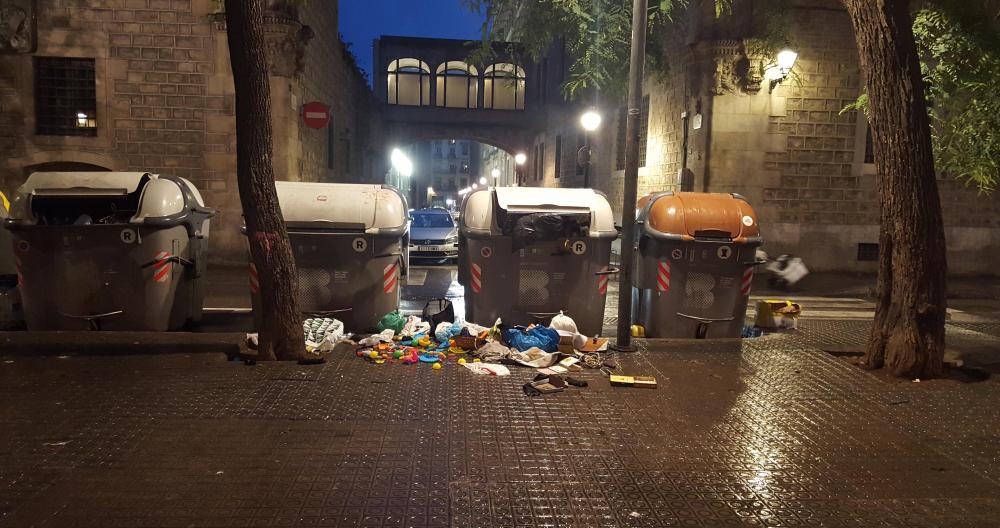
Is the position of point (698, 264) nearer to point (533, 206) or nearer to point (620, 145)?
point (533, 206)

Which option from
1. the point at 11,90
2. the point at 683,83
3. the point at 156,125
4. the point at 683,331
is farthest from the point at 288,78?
the point at 683,331

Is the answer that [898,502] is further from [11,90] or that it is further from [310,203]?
[11,90]

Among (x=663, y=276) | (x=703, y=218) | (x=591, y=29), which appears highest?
(x=591, y=29)

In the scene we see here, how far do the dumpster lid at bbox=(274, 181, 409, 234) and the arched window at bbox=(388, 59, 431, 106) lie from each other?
34047mm

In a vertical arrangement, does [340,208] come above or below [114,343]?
above

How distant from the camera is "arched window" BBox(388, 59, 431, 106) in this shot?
132ft

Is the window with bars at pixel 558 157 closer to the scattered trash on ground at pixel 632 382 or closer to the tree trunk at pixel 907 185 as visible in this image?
the tree trunk at pixel 907 185

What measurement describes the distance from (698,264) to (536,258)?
74.4 inches

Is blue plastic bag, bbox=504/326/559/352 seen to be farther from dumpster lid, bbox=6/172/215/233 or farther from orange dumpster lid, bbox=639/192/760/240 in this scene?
dumpster lid, bbox=6/172/215/233

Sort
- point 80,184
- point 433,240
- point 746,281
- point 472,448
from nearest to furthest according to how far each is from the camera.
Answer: point 472,448 < point 80,184 < point 746,281 < point 433,240

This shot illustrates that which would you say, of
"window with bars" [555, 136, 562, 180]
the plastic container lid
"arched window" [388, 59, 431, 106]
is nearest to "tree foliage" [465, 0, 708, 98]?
the plastic container lid

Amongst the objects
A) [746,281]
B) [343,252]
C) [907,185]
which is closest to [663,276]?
[746,281]

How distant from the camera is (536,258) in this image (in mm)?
7297

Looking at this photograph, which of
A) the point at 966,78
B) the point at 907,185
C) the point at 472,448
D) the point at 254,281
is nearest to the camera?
the point at 472,448
